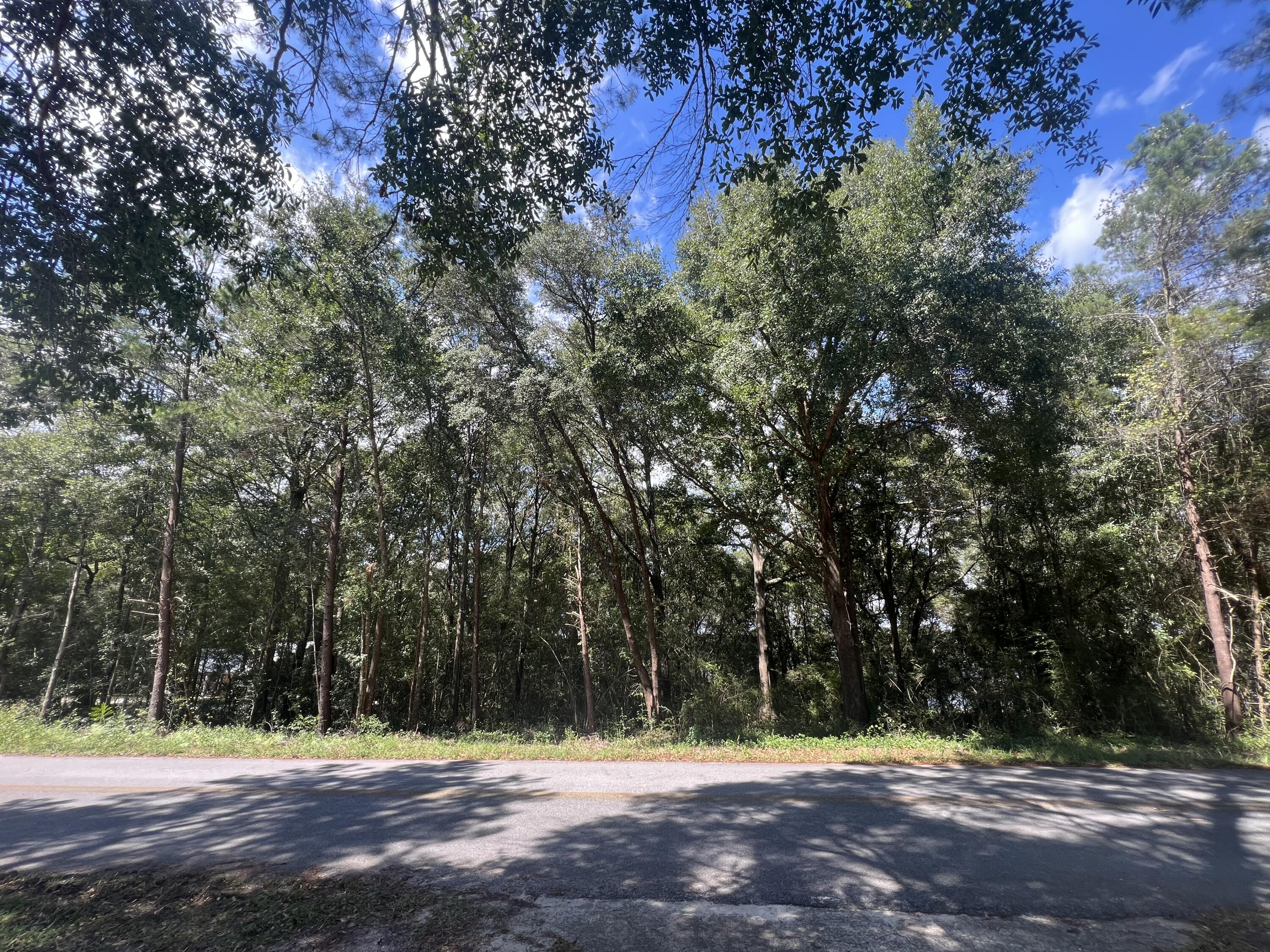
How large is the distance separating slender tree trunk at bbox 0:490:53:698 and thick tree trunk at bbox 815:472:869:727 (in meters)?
21.5

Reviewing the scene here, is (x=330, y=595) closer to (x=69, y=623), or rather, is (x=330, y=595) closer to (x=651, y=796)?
(x=651, y=796)

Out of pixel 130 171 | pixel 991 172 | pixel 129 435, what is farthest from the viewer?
pixel 129 435

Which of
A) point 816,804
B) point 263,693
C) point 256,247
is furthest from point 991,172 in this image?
point 263,693

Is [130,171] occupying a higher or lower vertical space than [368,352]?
lower

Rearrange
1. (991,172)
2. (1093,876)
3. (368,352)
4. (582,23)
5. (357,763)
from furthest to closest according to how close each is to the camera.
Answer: (368,352), (991,172), (357,763), (582,23), (1093,876)

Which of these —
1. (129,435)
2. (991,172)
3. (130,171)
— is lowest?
(130,171)

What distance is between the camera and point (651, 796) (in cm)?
590

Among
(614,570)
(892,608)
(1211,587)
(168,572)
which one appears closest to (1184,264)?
(1211,587)

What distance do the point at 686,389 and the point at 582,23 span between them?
A: 8399 millimetres

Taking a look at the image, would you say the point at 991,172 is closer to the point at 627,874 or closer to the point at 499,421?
the point at 499,421

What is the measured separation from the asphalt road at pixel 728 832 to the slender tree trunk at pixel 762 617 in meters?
8.64

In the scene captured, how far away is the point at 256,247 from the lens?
18.8 feet

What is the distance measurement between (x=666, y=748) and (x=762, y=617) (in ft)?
24.3

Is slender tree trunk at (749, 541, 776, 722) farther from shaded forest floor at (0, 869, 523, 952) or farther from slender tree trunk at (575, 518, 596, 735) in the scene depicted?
shaded forest floor at (0, 869, 523, 952)
